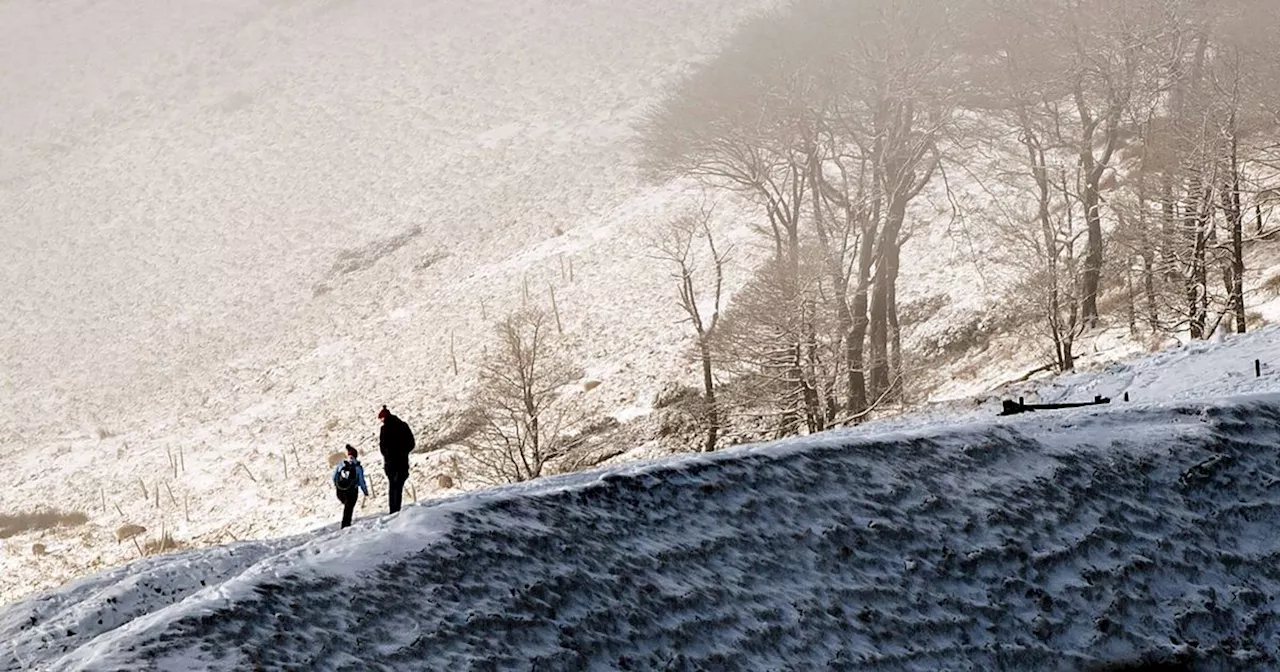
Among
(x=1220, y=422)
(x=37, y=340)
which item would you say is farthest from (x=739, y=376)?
(x=37, y=340)

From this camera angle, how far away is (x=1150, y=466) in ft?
15.7

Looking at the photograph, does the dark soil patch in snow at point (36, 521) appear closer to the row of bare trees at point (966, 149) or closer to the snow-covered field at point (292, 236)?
the snow-covered field at point (292, 236)

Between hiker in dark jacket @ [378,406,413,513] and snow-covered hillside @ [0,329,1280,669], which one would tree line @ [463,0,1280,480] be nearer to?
hiker in dark jacket @ [378,406,413,513]

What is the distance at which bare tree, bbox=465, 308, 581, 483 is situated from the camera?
2902 cm

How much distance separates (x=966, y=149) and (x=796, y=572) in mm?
27345

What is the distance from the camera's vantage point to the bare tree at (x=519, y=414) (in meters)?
29.0

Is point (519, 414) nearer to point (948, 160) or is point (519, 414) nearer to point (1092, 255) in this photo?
point (948, 160)

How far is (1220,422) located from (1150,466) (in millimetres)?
621

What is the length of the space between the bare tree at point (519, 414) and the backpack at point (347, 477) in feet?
35.4

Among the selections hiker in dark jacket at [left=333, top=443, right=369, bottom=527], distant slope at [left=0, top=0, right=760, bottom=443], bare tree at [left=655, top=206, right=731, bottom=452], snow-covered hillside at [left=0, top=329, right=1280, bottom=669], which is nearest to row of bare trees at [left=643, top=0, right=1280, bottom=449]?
bare tree at [left=655, top=206, right=731, bottom=452]

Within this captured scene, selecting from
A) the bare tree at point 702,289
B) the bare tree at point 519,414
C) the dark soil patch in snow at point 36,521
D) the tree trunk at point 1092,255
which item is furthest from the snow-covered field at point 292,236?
the tree trunk at point 1092,255

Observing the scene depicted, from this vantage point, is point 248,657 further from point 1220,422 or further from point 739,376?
point 739,376

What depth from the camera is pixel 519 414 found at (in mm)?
33500

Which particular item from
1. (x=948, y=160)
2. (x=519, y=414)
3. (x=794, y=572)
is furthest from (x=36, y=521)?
(x=794, y=572)
